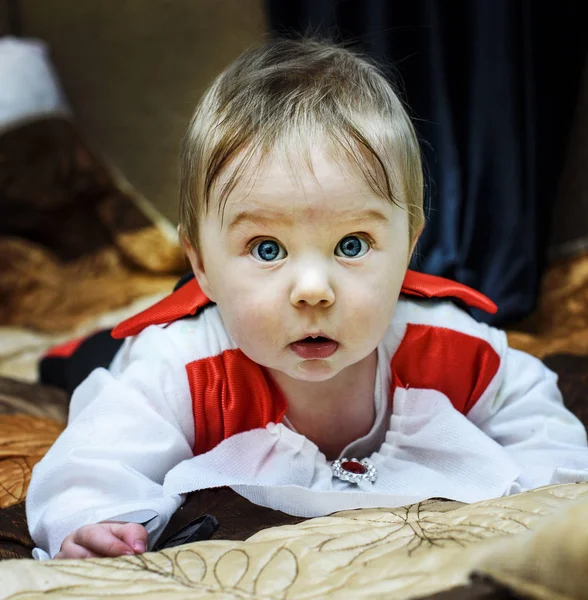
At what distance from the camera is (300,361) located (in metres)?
0.94

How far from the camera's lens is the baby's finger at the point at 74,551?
0.85 metres

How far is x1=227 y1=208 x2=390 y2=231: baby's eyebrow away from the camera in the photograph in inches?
34.5

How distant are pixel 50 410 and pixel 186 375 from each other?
43 centimetres

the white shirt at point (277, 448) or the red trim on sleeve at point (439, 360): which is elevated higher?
the red trim on sleeve at point (439, 360)

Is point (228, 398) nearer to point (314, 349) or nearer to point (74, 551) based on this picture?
point (314, 349)

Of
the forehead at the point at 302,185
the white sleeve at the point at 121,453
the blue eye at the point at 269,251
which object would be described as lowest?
the white sleeve at the point at 121,453

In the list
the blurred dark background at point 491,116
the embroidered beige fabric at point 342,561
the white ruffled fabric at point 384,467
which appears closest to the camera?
the embroidered beige fabric at point 342,561

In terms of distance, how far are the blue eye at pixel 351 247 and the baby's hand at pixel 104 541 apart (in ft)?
A: 1.17

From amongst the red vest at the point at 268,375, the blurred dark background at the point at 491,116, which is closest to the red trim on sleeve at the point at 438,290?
the red vest at the point at 268,375

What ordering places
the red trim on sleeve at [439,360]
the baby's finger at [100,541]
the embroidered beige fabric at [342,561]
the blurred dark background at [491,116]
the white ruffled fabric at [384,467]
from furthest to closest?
the blurred dark background at [491,116] < the red trim on sleeve at [439,360] < the white ruffled fabric at [384,467] < the baby's finger at [100,541] < the embroidered beige fabric at [342,561]

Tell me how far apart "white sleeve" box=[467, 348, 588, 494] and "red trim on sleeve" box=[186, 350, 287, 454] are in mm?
284

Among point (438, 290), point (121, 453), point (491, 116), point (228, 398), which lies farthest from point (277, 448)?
point (491, 116)

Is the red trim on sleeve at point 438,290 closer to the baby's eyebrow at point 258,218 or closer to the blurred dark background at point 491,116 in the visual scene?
the baby's eyebrow at point 258,218

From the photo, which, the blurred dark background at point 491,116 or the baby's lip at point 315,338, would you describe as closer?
the baby's lip at point 315,338
